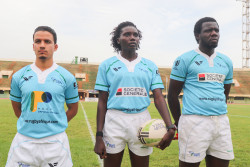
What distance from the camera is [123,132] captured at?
292 centimetres

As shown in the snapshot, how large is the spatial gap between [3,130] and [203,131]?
8.61 metres

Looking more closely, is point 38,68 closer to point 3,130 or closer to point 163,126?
point 163,126

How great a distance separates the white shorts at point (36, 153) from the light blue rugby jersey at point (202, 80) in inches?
61.0

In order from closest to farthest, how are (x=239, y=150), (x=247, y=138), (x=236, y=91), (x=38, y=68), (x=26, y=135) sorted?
(x=26, y=135)
(x=38, y=68)
(x=239, y=150)
(x=247, y=138)
(x=236, y=91)

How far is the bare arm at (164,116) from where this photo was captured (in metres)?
2.86

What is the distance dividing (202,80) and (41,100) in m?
1.88

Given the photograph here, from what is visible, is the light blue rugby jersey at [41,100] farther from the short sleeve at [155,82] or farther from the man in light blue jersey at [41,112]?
the short sleeve at [155,82]

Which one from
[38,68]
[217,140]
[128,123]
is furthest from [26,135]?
[217,140]

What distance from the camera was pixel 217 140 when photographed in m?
3.02

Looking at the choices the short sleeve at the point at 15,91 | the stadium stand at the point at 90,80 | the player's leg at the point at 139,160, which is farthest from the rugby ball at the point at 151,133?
the stadium stand at the point at 90,80

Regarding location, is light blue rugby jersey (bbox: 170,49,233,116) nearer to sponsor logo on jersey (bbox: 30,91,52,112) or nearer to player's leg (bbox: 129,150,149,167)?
player's leg (bbox: 129,150,149,167)

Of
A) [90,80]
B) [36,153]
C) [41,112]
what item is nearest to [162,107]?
[41,112]

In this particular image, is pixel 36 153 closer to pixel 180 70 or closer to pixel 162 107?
pixel 162 107

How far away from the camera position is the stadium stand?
49062 millimetres
